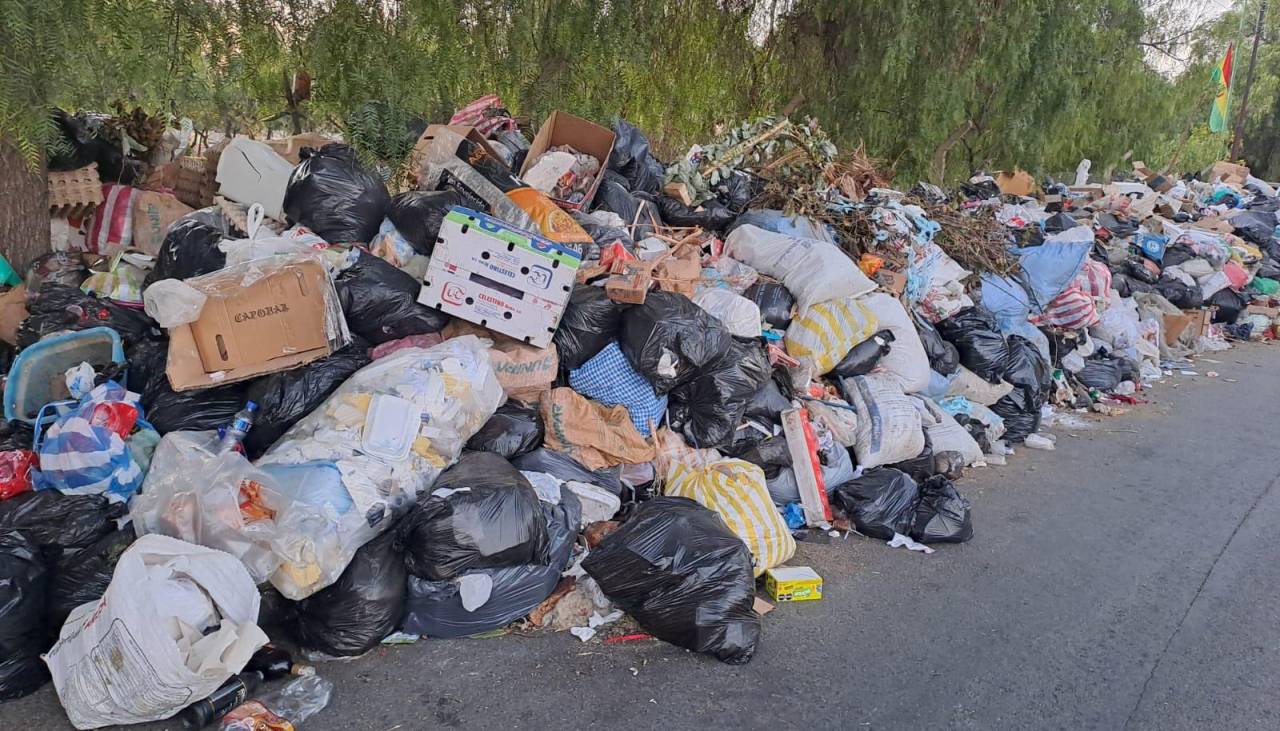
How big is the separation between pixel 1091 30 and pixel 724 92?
4.86m

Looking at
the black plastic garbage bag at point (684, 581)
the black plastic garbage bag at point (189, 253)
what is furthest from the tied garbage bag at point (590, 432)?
the black plastic garbage bag at point (189, 253)

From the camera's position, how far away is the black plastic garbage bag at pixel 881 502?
3.50 m

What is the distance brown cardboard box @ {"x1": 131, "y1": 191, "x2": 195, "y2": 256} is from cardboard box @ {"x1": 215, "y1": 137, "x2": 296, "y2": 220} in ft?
0.98

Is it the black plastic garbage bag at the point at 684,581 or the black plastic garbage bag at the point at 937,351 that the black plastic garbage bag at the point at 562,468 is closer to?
the black plastic garbage bag at the point at 684,581

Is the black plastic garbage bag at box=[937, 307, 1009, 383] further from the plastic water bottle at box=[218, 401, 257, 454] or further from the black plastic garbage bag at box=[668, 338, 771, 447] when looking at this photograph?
the plastic water bottle at box=[218, 401, 257, 454]

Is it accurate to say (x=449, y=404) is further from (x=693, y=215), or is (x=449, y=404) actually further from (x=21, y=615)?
(x=693, y=215)

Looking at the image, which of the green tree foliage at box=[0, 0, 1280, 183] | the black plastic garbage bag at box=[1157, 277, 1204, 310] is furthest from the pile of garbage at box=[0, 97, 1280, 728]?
the black plastic garbage bag at box=[1157, 277, 1204, 310]

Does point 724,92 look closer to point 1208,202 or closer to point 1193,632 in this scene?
point 1193,632

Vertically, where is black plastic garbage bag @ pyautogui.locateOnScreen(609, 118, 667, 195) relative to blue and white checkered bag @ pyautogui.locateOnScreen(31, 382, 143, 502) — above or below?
above

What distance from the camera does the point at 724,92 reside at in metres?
8.21

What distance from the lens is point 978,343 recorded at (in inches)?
194

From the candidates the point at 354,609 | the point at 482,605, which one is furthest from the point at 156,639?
the point at 482,605

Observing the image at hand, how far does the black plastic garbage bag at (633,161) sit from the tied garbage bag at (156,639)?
3.39 m

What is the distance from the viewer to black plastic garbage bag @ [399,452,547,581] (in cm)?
249
